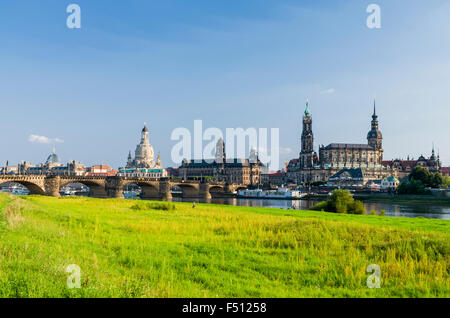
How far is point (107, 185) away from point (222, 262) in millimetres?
93428

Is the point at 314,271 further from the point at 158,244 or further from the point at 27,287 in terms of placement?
the point at 27,287

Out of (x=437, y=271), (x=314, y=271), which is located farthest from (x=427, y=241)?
(x=314, y=271)

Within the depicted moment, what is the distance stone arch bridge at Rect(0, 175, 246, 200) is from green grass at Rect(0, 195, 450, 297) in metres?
67.6

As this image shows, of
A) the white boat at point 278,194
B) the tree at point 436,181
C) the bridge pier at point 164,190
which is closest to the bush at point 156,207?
the bridge pier at point 164,190

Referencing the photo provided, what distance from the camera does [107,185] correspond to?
9888 cm

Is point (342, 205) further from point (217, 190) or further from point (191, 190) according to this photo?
point (217, 190)

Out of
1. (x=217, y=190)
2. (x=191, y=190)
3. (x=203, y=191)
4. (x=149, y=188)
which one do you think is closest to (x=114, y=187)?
(x=149, y=188)

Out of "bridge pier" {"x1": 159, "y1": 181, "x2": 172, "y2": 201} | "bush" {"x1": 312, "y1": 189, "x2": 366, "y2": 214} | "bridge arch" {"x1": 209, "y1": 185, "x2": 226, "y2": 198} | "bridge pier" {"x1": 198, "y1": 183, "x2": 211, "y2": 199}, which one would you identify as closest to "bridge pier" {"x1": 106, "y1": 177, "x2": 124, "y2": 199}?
"bridge pier" {"x1": 159, "y1": 181, "x2": 172, "y2": 201}

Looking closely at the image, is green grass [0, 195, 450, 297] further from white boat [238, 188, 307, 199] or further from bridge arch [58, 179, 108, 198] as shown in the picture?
white boat [238, 188, 307, 199]

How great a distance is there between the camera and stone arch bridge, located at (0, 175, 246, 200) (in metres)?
79.9

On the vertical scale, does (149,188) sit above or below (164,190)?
above
